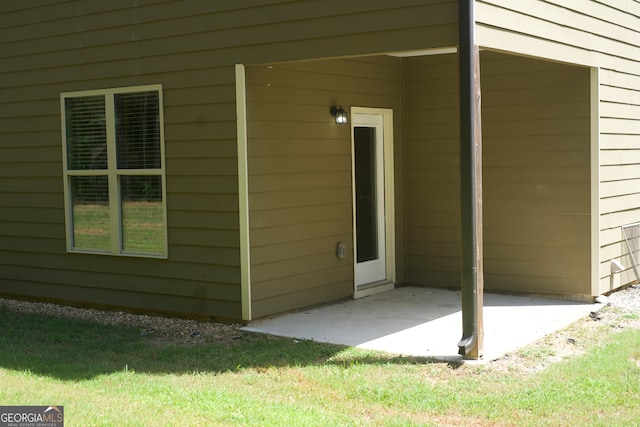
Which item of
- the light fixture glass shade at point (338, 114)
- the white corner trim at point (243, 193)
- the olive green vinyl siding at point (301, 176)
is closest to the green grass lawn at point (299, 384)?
the white corner trim at point (243, 193)

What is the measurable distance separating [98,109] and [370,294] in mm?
3467

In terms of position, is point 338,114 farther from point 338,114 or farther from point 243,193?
point 243,193

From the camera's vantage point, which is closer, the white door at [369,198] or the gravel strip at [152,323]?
the gravel strip at [152,323]

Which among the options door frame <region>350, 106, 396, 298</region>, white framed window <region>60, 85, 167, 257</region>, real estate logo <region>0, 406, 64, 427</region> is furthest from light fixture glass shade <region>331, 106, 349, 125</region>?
real estate logo <region>0, 406, 64, 427</region>

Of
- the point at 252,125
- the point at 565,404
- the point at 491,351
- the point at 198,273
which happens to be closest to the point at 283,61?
the point at 252,125

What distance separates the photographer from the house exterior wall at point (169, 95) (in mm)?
6598

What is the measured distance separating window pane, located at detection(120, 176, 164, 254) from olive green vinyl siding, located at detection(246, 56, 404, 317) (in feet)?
3.80

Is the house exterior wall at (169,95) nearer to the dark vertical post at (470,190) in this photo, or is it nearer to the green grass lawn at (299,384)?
the dark vertical post at (470,190)

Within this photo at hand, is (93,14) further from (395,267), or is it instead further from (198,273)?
(395,267)

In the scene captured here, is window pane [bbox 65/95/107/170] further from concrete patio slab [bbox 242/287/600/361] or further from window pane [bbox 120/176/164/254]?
concrete patio slab [bbox 242/287/600/361]

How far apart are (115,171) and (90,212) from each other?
628 millimetres

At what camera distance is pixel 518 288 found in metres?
8.71

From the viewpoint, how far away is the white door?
884cm

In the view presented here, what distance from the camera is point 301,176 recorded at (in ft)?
26.0
